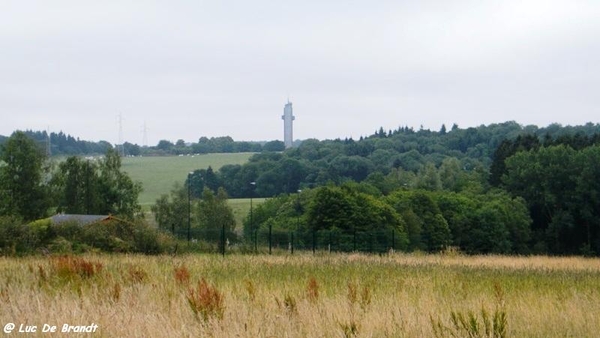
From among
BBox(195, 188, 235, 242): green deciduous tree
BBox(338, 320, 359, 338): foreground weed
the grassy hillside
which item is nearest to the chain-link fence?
BBox(338, 320, 359, 338): foreground weed

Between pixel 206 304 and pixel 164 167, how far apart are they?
15999 cm

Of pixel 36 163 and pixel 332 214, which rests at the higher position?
pixel 36 163

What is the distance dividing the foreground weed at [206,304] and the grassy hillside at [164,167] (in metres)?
116

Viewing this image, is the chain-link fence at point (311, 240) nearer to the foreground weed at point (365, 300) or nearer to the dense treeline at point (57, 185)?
the dense treeline at point (57, 185)

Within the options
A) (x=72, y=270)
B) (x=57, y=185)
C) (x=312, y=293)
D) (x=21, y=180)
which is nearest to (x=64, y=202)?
(x=57, y=185)

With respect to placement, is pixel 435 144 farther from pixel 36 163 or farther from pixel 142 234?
pixel 142 234

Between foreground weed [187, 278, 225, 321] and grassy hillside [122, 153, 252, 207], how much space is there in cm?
11624

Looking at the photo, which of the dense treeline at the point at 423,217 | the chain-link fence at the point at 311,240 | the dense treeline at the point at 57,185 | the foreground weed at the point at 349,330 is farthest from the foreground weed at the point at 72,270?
the dense treeline at the point at 423,217

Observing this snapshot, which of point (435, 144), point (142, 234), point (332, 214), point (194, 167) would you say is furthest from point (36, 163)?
point (435, 144)

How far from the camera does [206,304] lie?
451 inches

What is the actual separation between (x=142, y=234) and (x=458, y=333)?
27.3 meters

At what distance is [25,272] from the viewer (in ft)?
54.5

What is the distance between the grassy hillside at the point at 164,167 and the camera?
141m

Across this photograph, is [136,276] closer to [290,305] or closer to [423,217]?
[290,305]
